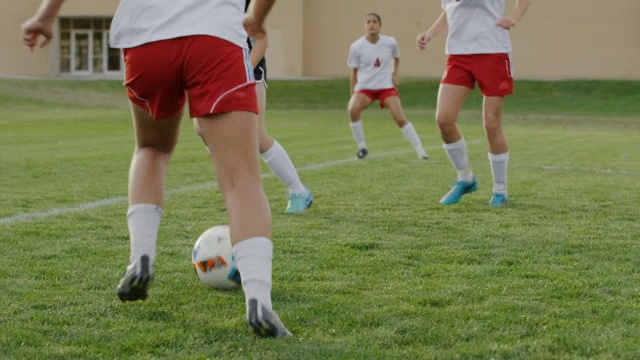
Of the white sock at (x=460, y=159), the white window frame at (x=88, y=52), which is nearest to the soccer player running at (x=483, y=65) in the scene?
the white sock at (x=460, y=159)

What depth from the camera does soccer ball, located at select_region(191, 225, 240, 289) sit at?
446 cm

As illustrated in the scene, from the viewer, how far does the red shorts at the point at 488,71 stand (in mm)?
7805

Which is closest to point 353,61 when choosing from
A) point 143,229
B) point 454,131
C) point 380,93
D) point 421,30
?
point 380,93

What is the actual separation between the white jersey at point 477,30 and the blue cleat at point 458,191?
3.36 ft

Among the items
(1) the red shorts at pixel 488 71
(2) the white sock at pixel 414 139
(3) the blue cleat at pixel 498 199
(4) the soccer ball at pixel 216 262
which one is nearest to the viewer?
(4) the soccer ball at pixel 216 262

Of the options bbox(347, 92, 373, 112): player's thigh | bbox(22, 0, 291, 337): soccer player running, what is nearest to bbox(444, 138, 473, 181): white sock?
bbox(22, 0, 291, 337): soccer player running

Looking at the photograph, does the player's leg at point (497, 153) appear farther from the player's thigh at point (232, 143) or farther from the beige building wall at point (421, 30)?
the beige building wall at point (421, 30)

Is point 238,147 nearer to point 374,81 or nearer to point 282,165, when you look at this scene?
point 282,165

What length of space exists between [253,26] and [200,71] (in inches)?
22.6

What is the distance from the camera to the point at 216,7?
3.67 meters

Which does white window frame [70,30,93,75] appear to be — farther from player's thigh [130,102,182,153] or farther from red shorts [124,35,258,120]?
red shorts [124,35,258,120]

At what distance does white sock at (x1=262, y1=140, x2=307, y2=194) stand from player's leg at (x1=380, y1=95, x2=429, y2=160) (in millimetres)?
6242

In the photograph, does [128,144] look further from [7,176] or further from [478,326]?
[478,326]

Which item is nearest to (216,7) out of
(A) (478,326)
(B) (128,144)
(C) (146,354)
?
(C) (146,354)
